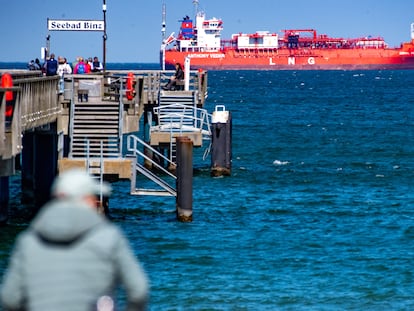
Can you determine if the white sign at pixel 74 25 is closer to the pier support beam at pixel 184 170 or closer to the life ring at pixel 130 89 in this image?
the life ring at pixel 130 89

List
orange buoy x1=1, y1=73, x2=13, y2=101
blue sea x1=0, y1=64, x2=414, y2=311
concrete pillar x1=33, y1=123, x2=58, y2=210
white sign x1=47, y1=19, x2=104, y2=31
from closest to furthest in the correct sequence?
blue sea x1=0, y1=64, x2=414, y2=311, orange buoy x1=1, y1=73, x2=13, y2=101, concrete pillar x1=33, y1=123, x2=58, y2=210, white sign x1=47, y1=19, x2=104, y2=31

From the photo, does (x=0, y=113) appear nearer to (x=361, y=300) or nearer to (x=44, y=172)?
(x=361, y=300)

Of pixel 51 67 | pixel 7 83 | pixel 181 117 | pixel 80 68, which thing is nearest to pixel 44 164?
pixel 51 67

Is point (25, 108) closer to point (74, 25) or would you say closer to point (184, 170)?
point (184, 170)

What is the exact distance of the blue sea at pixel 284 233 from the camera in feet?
54.6

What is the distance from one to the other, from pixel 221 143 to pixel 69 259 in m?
26.5

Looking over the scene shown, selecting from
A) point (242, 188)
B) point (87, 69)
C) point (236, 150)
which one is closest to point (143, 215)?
point (242, 188)

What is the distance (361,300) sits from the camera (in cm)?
1630

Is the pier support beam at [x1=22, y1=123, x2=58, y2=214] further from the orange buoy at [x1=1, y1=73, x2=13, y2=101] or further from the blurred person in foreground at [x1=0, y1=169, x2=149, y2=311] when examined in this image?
the blurred person in foreground at [x1=0, y1=169, x2=149, y2=311]

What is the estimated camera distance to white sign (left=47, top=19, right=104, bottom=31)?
28.6m

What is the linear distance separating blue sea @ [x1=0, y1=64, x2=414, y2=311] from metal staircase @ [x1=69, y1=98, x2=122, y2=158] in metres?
1.67

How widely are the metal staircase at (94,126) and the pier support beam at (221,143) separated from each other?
6.76 m

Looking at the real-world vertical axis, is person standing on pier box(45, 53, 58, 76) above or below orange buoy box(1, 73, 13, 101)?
above

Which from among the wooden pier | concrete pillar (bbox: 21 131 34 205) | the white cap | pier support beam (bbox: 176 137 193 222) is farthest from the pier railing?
the white cap
